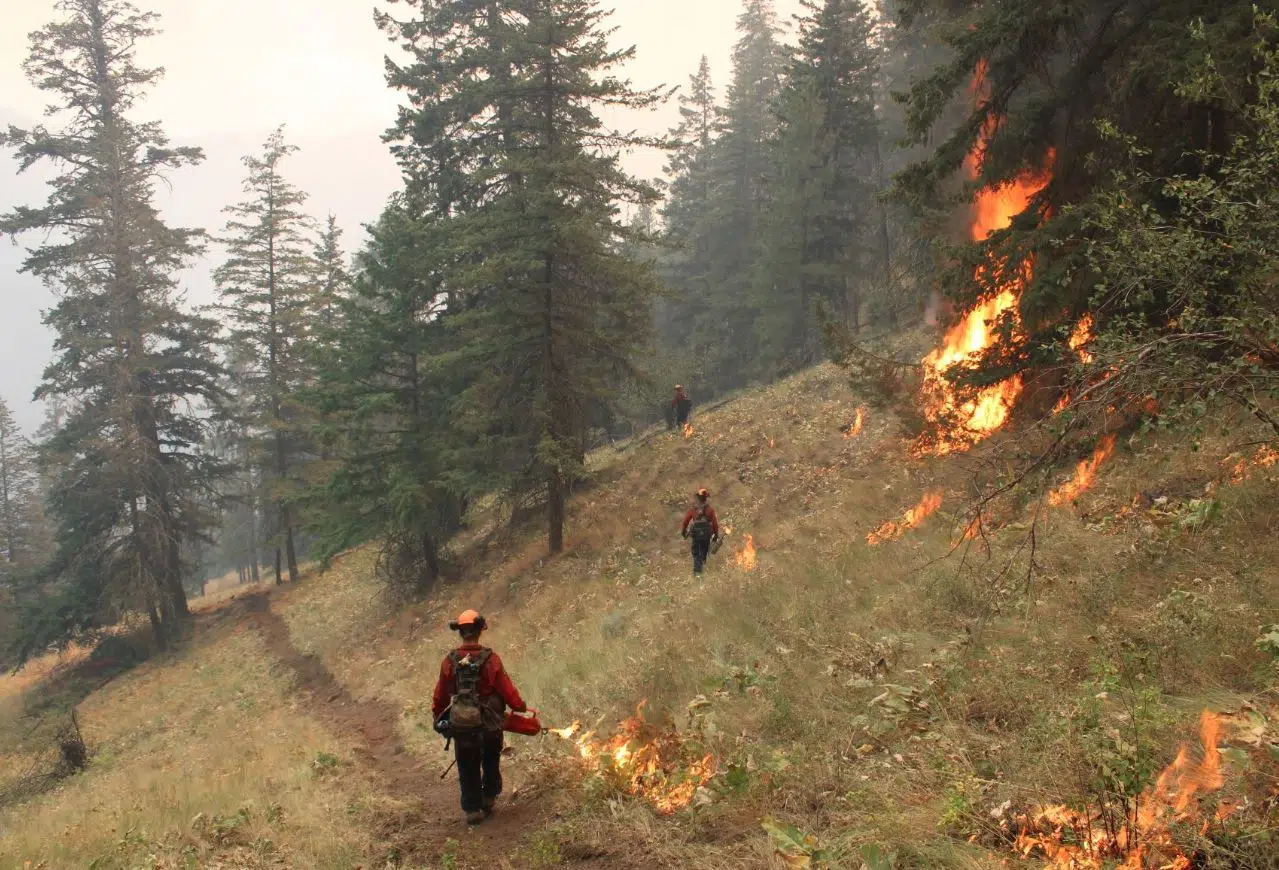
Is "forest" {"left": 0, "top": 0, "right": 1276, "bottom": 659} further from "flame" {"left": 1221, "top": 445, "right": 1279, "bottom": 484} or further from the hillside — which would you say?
the hillside

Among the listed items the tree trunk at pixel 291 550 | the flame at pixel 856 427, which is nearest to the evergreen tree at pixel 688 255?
the flame at pixel 856 427

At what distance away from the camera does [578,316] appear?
19969mm

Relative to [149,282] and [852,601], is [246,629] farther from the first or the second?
[852,601]

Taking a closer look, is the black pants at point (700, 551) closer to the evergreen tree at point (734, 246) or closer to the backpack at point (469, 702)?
the backpack at point (469, 702)

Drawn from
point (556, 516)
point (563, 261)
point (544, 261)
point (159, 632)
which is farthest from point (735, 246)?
point (159, 632)

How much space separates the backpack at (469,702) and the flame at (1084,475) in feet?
24.7

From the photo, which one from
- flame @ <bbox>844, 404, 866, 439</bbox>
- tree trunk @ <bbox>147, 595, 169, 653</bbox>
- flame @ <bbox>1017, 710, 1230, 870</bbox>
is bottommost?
tree trunk @ <bbox>147, 595, 169, 653</bbox>

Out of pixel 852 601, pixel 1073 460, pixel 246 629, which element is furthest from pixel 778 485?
pixel 246 629

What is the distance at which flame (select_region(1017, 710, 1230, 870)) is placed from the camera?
3424mm

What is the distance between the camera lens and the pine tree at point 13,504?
44656mm

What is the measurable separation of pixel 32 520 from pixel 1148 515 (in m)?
58.6

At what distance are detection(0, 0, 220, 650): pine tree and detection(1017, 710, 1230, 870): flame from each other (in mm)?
30097

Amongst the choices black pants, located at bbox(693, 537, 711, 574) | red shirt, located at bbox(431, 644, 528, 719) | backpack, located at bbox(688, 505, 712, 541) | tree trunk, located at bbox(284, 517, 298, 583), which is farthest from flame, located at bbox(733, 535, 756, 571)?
tree trunk, located at bbox(284, 517, 298, 583)

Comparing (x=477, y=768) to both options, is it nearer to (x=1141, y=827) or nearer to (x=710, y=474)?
(x=1141, y=827)
